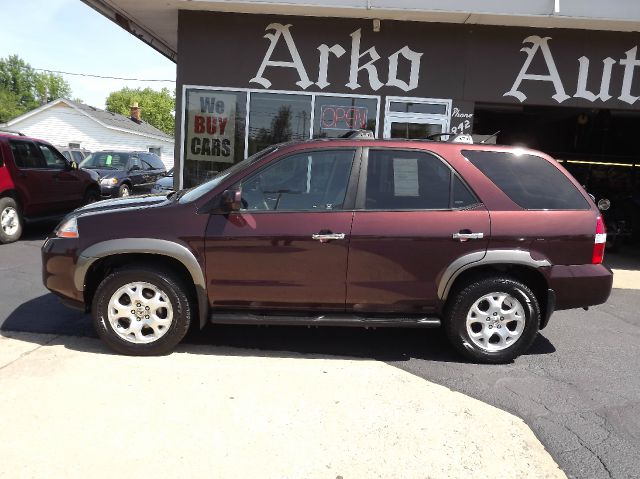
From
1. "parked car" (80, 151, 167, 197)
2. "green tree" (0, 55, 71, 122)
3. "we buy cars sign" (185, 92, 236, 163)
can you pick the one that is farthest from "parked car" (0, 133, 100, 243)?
"green tree" (0, 55, 71, 122)

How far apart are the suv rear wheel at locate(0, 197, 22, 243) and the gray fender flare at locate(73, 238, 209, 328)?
537cm

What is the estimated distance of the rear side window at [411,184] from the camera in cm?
408

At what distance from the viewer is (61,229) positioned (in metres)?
4.10

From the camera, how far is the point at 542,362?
4328 millimetres

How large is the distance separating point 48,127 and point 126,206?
119 ft

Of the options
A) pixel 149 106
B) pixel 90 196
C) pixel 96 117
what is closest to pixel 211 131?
pixel 90 196

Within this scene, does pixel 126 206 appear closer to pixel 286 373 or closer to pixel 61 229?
pixel 61 229

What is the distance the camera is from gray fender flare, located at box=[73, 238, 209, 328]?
389 centimetres

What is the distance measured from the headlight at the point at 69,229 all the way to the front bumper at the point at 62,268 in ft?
0.11

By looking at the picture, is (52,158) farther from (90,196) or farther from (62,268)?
(62,268)

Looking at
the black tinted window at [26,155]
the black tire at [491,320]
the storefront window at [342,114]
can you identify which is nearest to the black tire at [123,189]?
the black tinted window at [26,155]

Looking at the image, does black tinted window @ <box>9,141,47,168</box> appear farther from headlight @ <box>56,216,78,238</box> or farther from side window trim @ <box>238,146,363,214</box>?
side window trim @ <box>238,146,363,214</box>

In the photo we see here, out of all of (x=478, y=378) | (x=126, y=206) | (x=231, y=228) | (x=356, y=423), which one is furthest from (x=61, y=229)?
(x=478, y=378)

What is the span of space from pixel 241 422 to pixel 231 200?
1.60m
